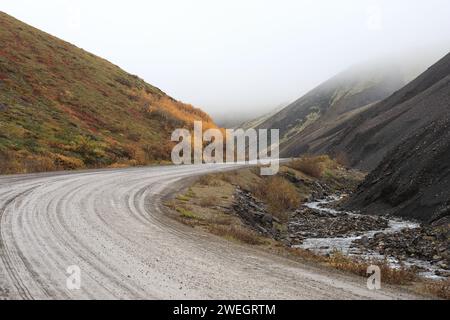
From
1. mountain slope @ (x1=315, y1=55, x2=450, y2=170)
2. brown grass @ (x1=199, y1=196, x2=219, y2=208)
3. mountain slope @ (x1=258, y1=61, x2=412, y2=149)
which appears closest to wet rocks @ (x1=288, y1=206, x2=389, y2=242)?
brown grass @ (x1=199, y1=196, x2=219, y2=208)

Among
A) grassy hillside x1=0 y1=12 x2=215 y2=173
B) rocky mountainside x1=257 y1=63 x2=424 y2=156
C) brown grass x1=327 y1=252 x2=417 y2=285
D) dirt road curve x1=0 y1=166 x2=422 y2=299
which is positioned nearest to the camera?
dirt road curve x1=0 y1=166 x2=422 y2=299

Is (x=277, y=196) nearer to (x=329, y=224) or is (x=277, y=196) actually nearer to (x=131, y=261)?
(x=329, y=224)

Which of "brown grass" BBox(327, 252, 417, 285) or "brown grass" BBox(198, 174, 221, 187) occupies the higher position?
"brown grass" BBox(198, 174, 221, 187)

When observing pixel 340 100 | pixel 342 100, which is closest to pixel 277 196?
pixel 342 100

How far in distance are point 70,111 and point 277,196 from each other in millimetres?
20549

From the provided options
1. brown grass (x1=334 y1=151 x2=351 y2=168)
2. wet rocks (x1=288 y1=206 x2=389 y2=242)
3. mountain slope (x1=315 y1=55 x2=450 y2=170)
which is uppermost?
mountain slope (x1=315 y1=55 x2=450 y2=170)

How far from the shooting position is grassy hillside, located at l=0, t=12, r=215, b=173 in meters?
26.2

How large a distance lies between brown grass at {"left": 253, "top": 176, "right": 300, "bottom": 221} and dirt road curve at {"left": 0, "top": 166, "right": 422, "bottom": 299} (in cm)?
1134

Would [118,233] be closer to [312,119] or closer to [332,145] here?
[332,145]

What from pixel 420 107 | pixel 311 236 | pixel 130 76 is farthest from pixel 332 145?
pixel 311 236

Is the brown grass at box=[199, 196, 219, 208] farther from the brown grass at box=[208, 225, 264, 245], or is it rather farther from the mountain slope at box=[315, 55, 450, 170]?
the mountain slope at box=[315, 55, 450, 170]

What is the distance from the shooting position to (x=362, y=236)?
1691cm

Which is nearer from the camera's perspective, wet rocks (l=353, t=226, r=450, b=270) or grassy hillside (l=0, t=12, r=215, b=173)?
wet rocks (l=353, t=226, r=450, b=270)

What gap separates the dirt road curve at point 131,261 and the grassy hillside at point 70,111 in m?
12.1
